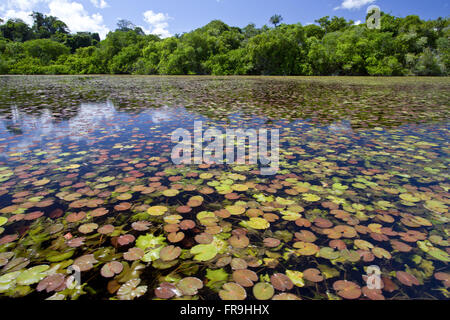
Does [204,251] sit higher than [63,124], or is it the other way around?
[63,124]

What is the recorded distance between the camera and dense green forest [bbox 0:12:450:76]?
2789 centimetres

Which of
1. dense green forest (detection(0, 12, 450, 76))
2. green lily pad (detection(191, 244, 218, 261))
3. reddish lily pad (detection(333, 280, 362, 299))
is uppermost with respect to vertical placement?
dense green forest (detection(0, 12, 450, 76))

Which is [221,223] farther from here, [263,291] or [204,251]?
[263,291]

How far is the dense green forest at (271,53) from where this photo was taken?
27891 millimetres

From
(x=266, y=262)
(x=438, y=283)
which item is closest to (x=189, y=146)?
(x=266, y=262)

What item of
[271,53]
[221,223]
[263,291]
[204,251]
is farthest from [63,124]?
[271,53]

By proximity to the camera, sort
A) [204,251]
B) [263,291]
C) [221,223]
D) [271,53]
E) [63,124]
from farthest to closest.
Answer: [271,53] < [63,124] < [221,223] < [204,251] < [263,291]

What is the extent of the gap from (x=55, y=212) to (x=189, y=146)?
75.3 inches

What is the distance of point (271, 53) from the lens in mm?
29766

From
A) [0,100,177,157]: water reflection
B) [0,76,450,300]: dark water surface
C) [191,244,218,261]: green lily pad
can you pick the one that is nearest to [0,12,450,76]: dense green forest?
[0,100,177,157]: water reflection

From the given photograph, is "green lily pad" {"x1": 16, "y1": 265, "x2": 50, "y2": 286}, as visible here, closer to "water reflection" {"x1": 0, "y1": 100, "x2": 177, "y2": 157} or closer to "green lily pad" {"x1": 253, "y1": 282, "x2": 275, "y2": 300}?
"green lily pad" {"x1": 253, "y1": 282, "x2": 275, "y2": 300}

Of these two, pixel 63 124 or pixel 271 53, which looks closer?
pixel 63 124

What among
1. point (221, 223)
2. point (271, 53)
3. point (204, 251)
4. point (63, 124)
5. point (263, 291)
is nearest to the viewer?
point (263, 291)

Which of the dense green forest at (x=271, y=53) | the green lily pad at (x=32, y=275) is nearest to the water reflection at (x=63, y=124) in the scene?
the green lily pad at (x=32, y=275)
